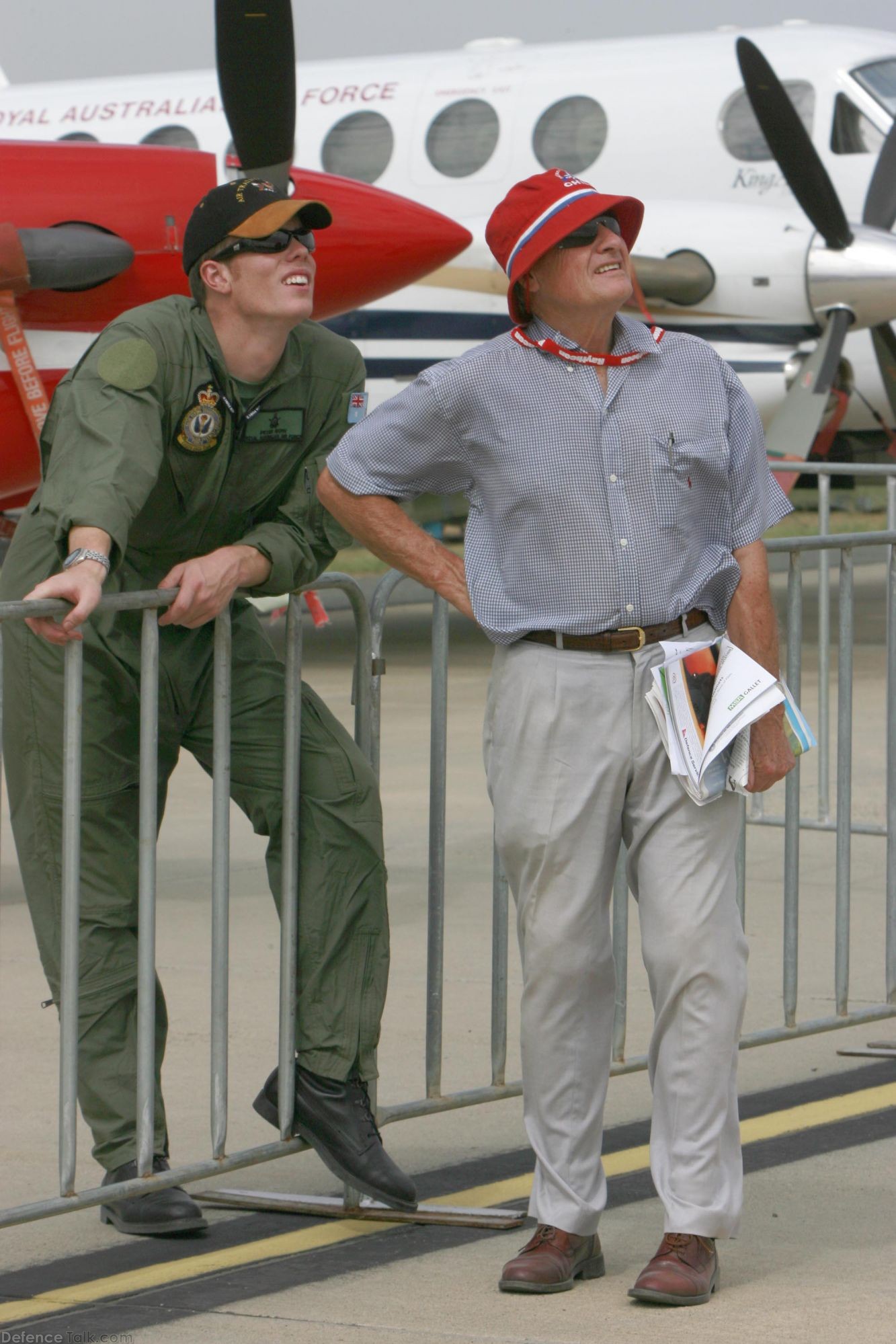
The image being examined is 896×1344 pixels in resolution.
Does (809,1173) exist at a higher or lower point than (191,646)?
lower

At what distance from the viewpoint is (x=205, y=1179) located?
442 centimetres

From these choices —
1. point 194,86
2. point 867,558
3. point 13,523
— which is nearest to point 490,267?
point 194,86

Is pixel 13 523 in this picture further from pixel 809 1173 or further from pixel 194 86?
pixel 194 86

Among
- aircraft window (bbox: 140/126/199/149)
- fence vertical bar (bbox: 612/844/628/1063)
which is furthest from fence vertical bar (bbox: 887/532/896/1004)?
aircraft window (bbox: 140/126/199/149)

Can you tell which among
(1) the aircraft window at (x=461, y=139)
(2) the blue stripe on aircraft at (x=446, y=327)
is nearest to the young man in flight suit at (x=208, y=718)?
(2) the blue stripe on aircraft at (x=446, y=327)

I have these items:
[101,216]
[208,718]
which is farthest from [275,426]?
[101,216]

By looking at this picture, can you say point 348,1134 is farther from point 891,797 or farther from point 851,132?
point 851,132

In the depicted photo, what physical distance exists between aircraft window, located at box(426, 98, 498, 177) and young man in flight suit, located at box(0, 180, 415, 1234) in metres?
11.0

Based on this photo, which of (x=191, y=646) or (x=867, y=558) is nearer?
(x=191, y=646)

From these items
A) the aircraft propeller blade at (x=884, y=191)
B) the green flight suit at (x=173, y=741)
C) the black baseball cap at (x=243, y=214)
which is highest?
the aircraft propeller blade at (x=884, y=191)

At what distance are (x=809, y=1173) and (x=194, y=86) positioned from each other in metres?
13.3

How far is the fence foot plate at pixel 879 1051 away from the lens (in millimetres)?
5324

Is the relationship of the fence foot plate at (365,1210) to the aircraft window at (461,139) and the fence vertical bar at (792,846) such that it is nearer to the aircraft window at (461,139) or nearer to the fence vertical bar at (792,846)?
the fence vertical bar at (792,846)

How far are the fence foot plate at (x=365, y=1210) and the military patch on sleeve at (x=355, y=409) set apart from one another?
5.15 feet
